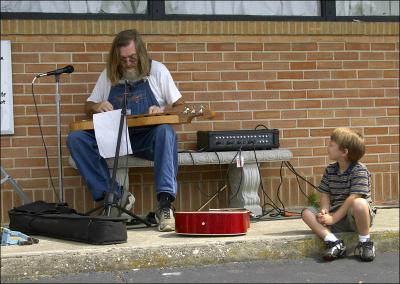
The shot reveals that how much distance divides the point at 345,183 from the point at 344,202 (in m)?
0.14

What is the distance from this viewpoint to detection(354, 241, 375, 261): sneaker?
493cm

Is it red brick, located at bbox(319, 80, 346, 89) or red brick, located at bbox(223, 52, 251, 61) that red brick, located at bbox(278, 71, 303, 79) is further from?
red brick, located at bbox(223, 52, 251, 61)

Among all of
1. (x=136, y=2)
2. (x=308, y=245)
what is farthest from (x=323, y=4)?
(x=308, y=245)

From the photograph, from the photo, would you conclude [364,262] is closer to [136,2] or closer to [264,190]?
[264,190]

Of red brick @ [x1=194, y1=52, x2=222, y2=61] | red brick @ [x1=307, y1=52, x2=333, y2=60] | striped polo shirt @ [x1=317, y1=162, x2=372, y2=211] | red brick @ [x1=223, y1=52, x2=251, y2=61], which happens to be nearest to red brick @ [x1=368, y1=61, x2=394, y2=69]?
red brick @ [x1=307, y1=52, x2=333, y2=60]

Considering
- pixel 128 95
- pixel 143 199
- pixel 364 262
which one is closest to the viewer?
pixel 364 262

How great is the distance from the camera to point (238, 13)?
689 cm

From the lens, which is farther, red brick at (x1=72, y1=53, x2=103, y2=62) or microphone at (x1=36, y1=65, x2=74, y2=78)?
red brick at (x1=72, y1=53, x2=103, y2=62)

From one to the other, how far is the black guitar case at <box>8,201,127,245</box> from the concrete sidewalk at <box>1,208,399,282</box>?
0.20 ft

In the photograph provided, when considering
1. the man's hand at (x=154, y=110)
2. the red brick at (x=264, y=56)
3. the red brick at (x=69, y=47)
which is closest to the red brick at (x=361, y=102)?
the red brick at (x=264, y=56)

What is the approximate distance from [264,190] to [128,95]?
1.57 m

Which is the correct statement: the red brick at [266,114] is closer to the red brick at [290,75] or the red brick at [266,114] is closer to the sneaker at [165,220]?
the red brick at [290,75]

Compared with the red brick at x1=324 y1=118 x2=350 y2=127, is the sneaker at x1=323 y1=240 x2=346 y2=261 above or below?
below

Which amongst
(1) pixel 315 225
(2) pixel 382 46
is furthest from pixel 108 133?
(2) pixel 382 46
